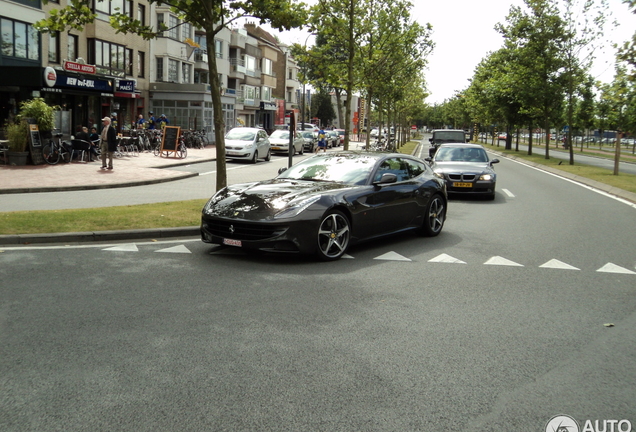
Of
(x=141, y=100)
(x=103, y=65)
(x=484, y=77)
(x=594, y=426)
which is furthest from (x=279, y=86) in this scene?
(x=594, y=426)

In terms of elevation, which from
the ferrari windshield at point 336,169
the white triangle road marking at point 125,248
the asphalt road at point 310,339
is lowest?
the asphalt road at point 310,339

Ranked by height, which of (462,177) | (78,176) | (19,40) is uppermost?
(19,40)

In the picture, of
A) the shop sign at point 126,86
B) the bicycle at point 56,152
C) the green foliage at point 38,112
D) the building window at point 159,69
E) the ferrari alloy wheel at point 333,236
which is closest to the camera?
the ferrari alloy wheel at point 333,236

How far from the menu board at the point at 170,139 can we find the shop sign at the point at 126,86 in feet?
29.2

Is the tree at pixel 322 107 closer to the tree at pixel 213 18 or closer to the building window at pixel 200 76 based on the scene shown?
the building window at pixel 200 76

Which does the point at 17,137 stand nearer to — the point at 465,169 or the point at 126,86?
the point at 465,169

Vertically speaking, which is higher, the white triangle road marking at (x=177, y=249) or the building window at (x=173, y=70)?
the building window at (x=173, y=70)

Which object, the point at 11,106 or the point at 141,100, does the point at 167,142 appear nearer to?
the point at 11,106

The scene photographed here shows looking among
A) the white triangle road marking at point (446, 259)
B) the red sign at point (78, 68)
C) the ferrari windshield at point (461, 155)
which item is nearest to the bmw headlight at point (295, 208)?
the white triangle road marking at point (446, 259)

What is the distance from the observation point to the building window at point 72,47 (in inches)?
1526

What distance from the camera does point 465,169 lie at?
18.1m

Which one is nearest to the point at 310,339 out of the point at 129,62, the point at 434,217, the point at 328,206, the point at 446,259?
the point at 328,206

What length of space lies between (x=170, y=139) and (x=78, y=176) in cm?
1127

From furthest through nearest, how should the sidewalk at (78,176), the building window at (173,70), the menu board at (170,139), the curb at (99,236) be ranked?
the building window at (173,70)
the menu board at (170,139)
the sidewalk at (78,176)
the curb at (99,236)
